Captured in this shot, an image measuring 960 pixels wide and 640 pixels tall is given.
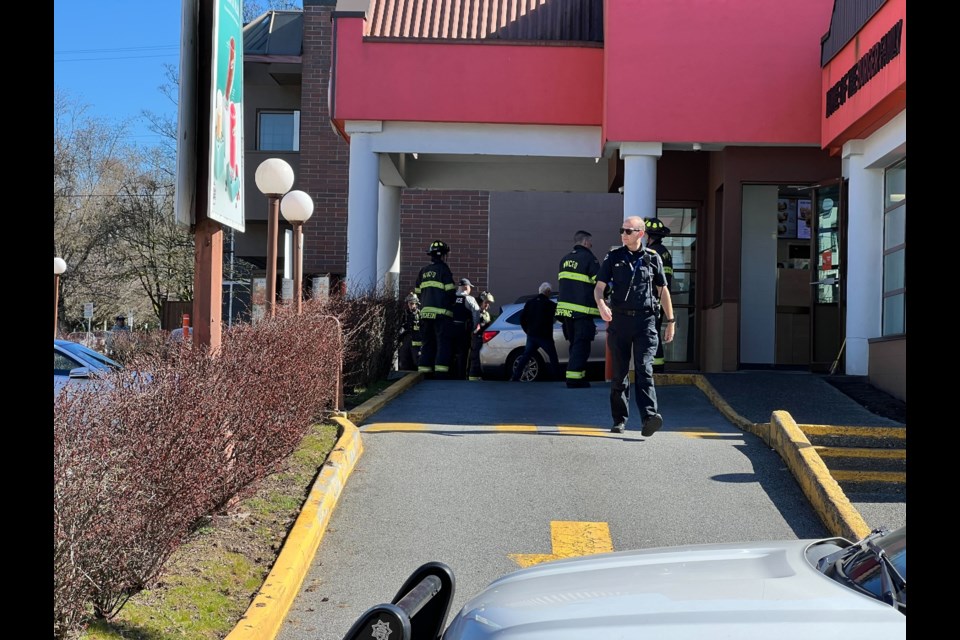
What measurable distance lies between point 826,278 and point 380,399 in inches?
275

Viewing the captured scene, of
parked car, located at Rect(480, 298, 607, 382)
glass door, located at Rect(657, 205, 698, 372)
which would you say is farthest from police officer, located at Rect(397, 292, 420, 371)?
glass door, located at Rect(657, 205, 698, 372)

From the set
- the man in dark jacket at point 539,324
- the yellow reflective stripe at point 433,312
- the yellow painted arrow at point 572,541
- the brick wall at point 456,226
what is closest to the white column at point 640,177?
the man in dark jacket at point 539,324

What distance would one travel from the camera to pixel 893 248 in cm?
1306

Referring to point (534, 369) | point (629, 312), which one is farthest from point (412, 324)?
point (629, 312)

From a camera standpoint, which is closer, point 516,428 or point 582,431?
point 582,431

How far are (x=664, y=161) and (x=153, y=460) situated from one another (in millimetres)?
13955

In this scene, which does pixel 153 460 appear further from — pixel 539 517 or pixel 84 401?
pixel 539 517

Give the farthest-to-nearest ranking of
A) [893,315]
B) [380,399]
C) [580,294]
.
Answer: [580,294]
[893,315]
[380,399]

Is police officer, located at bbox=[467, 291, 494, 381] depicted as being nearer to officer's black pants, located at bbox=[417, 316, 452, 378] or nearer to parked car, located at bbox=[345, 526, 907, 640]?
officer's black pants, located at bbox=[417, 316, 452, 378]

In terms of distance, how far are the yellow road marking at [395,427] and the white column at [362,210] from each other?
6.11 meters

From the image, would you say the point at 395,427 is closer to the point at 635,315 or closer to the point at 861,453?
the point at 635,315

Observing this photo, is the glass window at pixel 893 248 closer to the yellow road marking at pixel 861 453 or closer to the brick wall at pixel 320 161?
the yellow road marking at pixel 861 453

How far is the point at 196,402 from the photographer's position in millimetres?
5637
